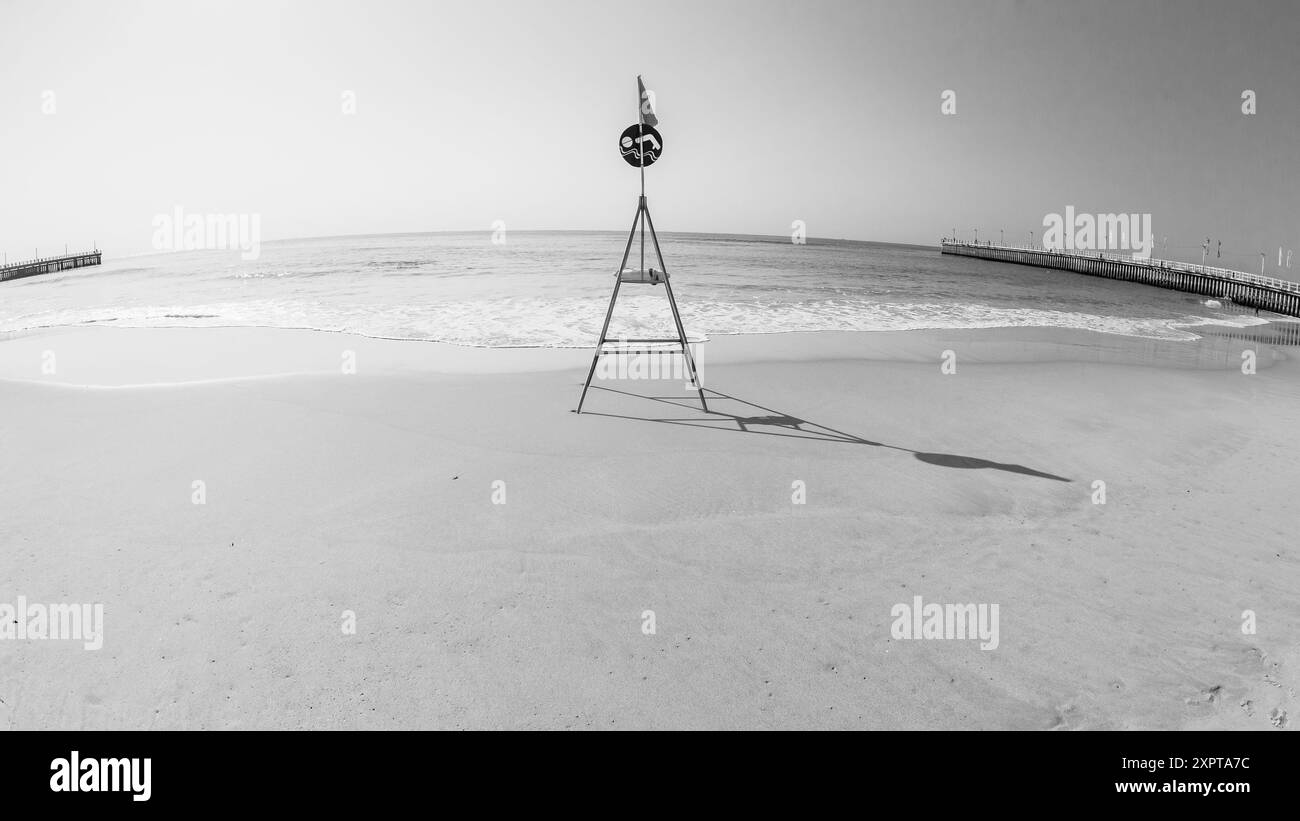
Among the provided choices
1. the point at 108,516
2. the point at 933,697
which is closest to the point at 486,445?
the point at 108,516

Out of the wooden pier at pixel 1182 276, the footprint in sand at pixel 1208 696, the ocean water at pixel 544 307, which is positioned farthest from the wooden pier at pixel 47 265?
the wooden pier at pixel 1182 276

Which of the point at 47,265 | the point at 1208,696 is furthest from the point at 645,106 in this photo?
the point at 47,265

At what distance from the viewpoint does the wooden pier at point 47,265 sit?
49.5m

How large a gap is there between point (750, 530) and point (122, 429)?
694cm

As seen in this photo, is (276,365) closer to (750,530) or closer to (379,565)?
(379,565)

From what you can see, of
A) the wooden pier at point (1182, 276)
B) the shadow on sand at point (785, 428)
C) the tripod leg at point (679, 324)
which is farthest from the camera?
the wooden pier at point (1182, 276)

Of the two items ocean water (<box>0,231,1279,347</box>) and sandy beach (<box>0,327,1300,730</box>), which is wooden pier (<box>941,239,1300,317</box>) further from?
sandy beach (<box>0,327,1300,730</box>)

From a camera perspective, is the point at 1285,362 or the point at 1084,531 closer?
the point at 1084,531

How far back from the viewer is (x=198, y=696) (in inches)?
126

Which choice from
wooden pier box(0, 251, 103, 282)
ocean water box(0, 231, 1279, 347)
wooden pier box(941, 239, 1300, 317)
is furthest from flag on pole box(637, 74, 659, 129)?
wooden pier box(0, 251, 103, 282)

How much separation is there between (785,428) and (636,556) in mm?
3576

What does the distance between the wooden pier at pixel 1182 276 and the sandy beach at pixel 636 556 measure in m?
28.2

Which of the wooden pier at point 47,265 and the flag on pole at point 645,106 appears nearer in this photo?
the flag on pole at point 645,106

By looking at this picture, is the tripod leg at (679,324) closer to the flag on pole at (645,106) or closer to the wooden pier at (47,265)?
the flag on pole at (645,106)
